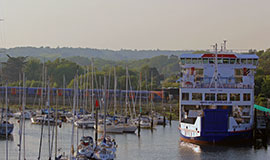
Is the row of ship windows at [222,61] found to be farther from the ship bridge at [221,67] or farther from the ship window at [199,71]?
the ship window at [199,71]

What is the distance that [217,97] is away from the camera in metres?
74.3

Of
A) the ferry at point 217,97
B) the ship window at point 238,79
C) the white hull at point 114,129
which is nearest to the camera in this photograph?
the ferry at point 217,97

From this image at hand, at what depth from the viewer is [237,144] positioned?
7206cm

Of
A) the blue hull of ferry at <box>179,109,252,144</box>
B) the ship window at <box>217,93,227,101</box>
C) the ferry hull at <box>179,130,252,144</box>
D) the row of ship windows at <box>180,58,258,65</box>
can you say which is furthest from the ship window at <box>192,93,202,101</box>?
the ferry hull at <box>179,130,252,144</box>

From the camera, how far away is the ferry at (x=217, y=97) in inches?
2766

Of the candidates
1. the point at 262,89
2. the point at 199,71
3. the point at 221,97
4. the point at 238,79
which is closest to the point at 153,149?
the point at 221,97

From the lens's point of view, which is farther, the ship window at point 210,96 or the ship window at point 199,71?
the ship window at point 199,71

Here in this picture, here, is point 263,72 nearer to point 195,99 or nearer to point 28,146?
point 195,99

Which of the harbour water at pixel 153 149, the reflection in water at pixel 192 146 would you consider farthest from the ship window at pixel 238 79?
the reflection in water at pixel 192 146

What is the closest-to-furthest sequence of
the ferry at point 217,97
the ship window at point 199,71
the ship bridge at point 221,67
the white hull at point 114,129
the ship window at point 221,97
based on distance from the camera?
1. the ferry at point 217,97
2. the ship window at point 221,97
3. the ship bridge at point 221,67
4. the ship window at point 199,71
5. the white hull at point 114,129

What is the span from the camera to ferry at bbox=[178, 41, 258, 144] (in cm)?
7025

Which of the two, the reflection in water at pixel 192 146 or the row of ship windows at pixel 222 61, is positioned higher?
the row of ship windows at pixel 222 61

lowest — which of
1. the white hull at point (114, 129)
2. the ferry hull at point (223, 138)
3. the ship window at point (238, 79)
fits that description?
the white hull at point (114, 129)

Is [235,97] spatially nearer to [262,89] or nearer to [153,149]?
[153,149]
